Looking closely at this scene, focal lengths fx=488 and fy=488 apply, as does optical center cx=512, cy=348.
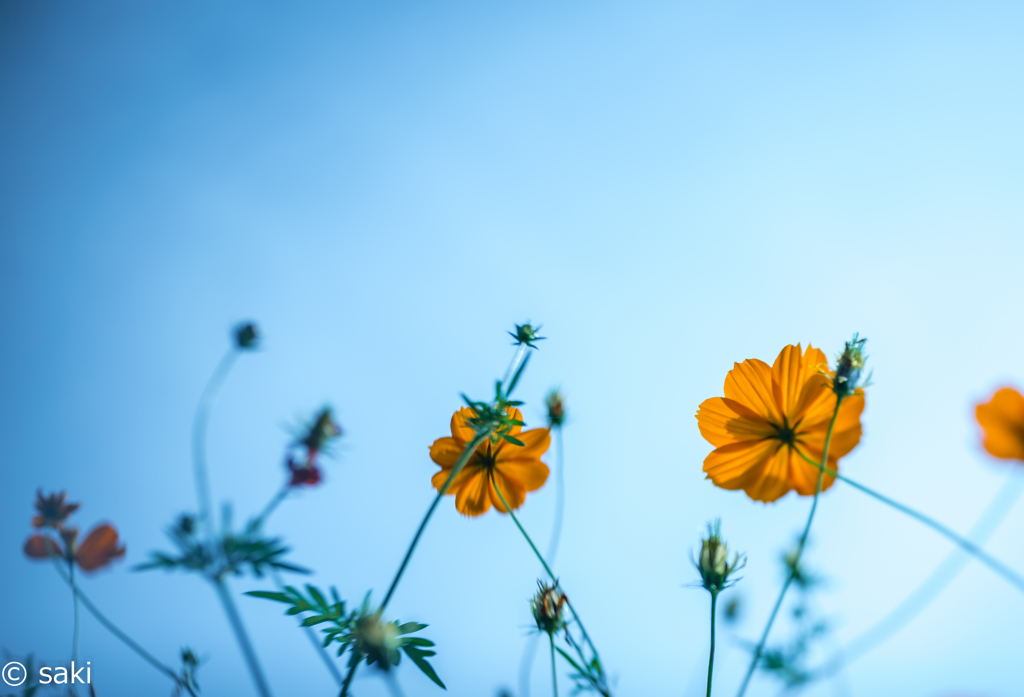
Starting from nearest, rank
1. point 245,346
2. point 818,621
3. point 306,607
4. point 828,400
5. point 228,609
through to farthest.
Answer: point 228,609
point 306,607
point 828,400
point 245,346
point 818,621

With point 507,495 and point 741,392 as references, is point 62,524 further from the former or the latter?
point 741,392

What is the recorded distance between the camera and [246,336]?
33.0 inches

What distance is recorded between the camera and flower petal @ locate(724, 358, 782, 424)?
63 cm

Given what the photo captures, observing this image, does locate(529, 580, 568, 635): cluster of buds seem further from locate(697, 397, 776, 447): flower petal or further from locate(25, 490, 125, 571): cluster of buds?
locate(25, 490, 125, 571): cluster of buds

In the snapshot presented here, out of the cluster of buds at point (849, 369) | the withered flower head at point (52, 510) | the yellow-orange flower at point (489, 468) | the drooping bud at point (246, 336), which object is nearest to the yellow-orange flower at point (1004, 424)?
the cluster of buds at point (849, 369)

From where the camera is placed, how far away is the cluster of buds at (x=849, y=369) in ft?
1.71

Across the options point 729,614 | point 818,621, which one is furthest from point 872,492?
point 818,621

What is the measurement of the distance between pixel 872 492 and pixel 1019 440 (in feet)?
0.58

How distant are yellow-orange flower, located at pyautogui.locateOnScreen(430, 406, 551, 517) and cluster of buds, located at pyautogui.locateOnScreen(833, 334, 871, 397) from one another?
1.07ft

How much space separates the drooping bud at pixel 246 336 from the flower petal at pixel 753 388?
753mm

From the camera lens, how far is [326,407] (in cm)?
66

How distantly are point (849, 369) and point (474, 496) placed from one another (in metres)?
0.47

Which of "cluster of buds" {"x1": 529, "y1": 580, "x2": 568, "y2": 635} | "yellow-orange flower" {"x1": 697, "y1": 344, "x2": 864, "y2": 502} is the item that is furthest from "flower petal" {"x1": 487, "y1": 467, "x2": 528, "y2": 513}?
"yellow-orange flower" {"x1": 697, "y1": 344, "x2": 864, "y2": 502}

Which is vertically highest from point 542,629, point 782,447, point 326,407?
point 326,407
